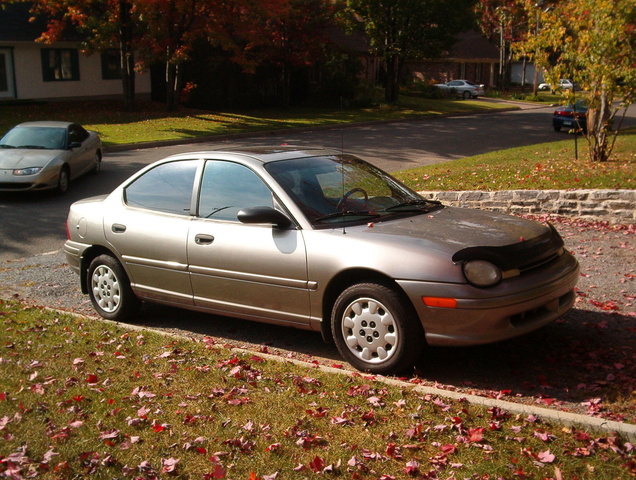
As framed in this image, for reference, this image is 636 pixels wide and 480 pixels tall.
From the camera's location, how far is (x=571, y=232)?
35.2ft

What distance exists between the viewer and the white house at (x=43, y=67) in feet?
113

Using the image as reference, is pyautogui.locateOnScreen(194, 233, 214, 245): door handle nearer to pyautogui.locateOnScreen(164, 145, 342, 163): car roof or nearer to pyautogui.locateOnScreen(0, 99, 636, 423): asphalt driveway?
pyautogui.locateOnScreen(164, 145, 342, 163): car roof

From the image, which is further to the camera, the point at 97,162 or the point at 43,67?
the point at 43,67

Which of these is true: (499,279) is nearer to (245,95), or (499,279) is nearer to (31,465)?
(31,465)

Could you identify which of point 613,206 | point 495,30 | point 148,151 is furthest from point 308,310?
point 495,30

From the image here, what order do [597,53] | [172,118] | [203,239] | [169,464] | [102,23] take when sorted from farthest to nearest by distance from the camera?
[172,118]
[102,23]
[597,53]
[203,239]
[169,464]

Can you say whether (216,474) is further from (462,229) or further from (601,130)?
(601,130)

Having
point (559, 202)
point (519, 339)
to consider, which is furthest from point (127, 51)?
point (519, 339)

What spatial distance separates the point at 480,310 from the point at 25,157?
1243 centimetres

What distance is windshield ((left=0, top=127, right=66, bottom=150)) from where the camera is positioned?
15961 millimetres

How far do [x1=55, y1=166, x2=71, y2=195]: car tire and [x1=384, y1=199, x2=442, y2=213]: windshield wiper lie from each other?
10498mm

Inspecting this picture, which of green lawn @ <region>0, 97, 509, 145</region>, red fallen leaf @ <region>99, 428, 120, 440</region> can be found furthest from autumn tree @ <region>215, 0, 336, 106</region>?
red fallen leaf @ <region>99, 428, 120, 440</region>

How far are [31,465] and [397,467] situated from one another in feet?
6.46

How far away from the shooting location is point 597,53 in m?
14.7
